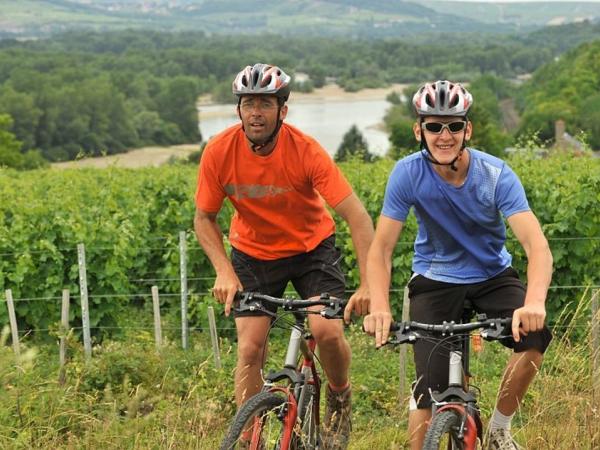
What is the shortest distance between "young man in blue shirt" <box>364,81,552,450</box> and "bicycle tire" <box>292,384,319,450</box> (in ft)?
1.65

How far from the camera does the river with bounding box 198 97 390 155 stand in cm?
8944

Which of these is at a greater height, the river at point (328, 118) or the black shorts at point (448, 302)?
the black shorts at point (448, 302)

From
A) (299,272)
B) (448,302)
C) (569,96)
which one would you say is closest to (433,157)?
(448,302)

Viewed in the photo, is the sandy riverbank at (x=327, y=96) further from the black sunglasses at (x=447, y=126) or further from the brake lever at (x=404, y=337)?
the brake lever at (x=404, y=337)

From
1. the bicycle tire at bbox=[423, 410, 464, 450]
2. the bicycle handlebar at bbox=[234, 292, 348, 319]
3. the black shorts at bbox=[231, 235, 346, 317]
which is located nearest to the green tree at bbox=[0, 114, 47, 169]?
the black shorts at bbox=[231, 235, 346, 317]

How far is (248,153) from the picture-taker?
560 centimetres

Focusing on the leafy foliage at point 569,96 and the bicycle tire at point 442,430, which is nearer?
the bicycle tire at point 442,430

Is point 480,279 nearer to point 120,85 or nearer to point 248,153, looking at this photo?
point 248,153

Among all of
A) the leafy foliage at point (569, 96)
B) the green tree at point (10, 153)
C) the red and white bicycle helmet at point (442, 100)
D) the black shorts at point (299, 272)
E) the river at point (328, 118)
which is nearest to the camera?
the red and white bicycle helmet at point (442, 100)

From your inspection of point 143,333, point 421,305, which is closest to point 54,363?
point 143,333

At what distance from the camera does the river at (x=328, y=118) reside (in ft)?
293

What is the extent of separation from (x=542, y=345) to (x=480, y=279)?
1.42 feet

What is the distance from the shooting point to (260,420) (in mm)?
4734

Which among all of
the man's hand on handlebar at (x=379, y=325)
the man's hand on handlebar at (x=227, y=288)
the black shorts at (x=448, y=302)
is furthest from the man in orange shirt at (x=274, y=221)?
the man's hand on handlebar at (x=379, y=325)
